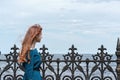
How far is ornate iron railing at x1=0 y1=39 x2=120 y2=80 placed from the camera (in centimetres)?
903

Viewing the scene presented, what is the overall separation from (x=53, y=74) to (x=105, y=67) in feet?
3.85

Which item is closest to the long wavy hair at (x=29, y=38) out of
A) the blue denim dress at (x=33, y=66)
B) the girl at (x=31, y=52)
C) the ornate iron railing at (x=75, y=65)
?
the girl at (x=31, y=52)

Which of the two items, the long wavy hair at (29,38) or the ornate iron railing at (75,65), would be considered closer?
the long wavy hair at (29,38)

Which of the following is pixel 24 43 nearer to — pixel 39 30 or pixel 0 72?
pixel 39 30

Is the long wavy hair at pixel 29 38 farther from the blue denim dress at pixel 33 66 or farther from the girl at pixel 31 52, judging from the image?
the blue denim dress at pixel 33 66

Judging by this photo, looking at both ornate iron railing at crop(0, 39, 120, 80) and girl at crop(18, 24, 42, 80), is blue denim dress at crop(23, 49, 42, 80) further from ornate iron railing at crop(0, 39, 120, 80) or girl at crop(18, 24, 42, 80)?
ornate iron railing at crop(0, 39, 120, 80)

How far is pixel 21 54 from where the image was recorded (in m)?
6.54

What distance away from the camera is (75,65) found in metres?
9.13

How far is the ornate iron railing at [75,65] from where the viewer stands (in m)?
9.03

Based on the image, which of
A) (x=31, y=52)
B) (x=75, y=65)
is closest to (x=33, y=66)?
(x=31, y=52)

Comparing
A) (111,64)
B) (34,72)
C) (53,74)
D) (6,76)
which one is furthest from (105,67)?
(34,72)

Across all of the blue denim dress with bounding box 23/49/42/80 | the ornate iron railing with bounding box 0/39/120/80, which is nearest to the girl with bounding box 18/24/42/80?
the blue denim dress with bounding box 23/49/42/80

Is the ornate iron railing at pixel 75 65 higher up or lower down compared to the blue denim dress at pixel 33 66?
higher up

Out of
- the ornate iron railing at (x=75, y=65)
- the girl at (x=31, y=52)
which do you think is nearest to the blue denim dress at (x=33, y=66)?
the girl at (x=31, y=52)
